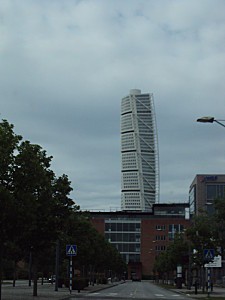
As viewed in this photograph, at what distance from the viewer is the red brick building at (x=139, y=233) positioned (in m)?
174

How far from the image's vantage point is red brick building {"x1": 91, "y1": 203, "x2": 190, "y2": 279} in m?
174

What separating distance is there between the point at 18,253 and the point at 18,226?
10.9m

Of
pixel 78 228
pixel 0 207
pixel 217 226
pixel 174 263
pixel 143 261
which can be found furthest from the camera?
pixel 143 261

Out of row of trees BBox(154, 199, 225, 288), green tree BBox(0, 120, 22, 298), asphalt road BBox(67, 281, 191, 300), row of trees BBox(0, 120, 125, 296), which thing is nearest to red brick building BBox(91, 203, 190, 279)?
row of trees BBox(154, 199, 225, 288)

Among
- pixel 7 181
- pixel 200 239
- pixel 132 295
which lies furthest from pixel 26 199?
pixel 200 239

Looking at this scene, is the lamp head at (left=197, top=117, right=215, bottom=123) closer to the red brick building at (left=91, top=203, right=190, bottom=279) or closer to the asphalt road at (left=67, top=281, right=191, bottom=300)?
the asphalt road at (left=67, top=281, right=191, bottom=300)

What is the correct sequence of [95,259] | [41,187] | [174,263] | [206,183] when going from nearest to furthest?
[41,187] < [95,259] < [174,263] < [206,183]

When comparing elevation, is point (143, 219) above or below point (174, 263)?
above

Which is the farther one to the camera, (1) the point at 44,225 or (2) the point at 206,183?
(2) the point at 206,183

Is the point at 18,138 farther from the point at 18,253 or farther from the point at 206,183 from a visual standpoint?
the point at 206,183

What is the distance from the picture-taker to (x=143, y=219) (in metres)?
177

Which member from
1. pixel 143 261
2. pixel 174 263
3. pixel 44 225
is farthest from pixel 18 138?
pixel 143 261

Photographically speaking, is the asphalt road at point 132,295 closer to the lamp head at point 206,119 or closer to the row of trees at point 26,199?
the row of trees at point 26,199

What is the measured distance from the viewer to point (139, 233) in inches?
6959
